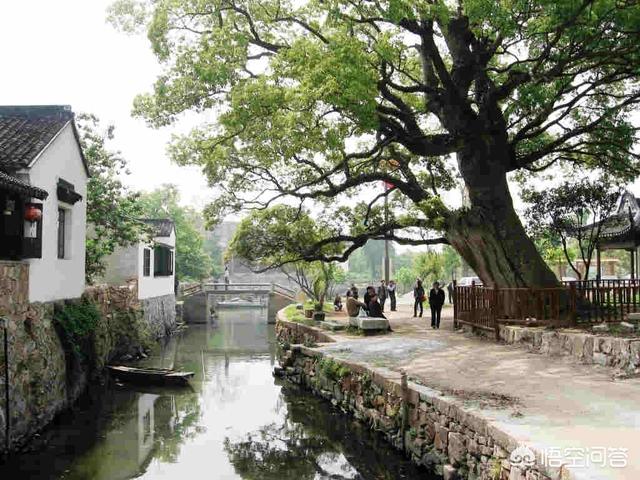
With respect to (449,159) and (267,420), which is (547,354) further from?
(449,159)

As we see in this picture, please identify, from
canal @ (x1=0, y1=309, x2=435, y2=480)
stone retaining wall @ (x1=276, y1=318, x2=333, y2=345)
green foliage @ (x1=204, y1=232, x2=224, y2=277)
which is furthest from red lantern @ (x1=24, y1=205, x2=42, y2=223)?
green foliage @ (x1=204, y1=232, x2=224, y2=277)

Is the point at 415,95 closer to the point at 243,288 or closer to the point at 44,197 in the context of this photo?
the point at 44,197

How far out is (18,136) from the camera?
41.4ft

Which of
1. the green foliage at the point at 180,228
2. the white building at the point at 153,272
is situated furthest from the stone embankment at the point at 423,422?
the green foliage at the point at 180,228

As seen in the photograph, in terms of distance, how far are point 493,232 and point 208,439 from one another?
27.0ft

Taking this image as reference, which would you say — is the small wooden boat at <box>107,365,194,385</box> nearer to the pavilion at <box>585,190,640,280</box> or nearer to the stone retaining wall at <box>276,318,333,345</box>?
the stone retaining wall at <box>276,318,333,345</box>

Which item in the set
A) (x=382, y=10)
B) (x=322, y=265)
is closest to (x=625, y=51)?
(x=382, y=10)

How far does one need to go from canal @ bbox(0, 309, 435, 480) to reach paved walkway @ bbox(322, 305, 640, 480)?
1.51 metres

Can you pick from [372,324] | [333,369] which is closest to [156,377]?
[333,369]

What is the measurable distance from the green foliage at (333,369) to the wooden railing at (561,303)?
3733 millimetres

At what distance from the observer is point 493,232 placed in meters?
14.3

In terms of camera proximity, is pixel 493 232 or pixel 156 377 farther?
pixel 156 377

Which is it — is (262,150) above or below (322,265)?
above

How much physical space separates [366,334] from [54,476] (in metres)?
9.37
